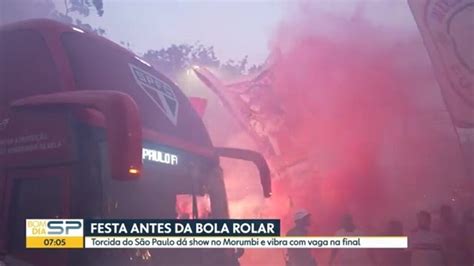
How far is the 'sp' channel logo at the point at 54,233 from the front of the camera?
2.75m

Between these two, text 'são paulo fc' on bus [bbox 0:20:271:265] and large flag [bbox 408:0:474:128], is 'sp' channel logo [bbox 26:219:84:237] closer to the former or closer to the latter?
text 'são paulo fc' on bus [bbox 0:20:271:265]

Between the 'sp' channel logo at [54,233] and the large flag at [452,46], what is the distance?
2413 millimetres

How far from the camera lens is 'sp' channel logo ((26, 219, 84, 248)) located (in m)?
2.75

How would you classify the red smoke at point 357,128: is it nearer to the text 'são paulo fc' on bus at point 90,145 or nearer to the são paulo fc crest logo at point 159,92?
the text 'são paulo fc' on bus at point 90,145

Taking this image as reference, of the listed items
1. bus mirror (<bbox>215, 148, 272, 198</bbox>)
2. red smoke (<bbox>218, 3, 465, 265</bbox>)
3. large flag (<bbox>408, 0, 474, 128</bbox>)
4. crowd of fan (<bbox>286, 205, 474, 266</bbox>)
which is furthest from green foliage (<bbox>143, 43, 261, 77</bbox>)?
large flag (<bbox>408, 0, 474, 128</bbox>)

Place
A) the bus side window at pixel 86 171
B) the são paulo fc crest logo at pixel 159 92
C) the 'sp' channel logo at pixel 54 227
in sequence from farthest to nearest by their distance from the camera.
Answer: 1. the são paulo fc crest logo at pixel 159 92
2. the 'sp' channel logo at pixel 54 227
3. the bus side window at pixel 86 171

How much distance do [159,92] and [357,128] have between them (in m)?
1.27

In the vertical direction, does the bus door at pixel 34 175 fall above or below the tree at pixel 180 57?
below

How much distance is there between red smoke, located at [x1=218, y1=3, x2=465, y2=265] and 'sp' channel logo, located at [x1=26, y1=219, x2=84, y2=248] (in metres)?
0.94

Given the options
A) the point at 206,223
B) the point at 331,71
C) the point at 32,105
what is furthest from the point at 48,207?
the point at 331,71

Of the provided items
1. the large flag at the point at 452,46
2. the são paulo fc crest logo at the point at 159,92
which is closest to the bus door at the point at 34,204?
the são paulo fc crest logo at the point at 159,92

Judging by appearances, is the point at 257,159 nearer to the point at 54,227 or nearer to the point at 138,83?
the point at 138,83

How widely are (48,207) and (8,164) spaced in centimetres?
36

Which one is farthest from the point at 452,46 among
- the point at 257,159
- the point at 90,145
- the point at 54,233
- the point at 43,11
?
the point at 54,233
